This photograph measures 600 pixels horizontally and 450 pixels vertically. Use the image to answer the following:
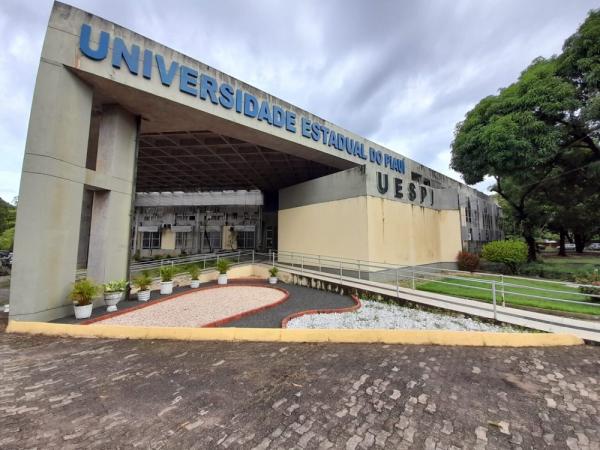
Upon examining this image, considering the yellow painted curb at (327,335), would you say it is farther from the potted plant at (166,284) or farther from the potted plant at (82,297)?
the potted plant at (166,284)

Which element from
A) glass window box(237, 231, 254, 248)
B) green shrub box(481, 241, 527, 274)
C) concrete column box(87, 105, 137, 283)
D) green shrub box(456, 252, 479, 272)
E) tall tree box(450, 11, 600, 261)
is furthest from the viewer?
glass window box(237, 231, 254, 248)

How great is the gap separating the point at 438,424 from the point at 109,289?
31.6 feet

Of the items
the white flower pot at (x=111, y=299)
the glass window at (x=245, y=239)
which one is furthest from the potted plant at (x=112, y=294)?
the glass window at (x=245, y=239)

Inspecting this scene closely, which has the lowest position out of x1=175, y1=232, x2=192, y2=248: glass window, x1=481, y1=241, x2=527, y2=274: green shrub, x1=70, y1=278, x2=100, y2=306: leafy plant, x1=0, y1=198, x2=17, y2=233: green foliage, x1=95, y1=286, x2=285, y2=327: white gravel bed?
x1=95, y1=286, x2=285, y2=327: white gravel bed

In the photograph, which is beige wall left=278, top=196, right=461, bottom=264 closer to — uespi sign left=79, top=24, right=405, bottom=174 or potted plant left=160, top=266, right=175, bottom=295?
uespi sign left=79, top=24, right=405, bottom=174

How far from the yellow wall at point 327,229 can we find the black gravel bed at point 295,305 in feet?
10.7

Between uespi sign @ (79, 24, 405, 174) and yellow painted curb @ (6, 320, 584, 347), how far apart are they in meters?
8.35

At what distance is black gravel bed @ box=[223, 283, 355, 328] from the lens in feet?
23.1

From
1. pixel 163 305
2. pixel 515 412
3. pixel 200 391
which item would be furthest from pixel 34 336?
pixel 515 412

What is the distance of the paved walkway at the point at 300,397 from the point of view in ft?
9.64

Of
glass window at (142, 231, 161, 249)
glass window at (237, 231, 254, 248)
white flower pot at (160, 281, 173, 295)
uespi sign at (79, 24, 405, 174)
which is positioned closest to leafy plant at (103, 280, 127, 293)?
white flower pot at (160, 281, 173, 295)

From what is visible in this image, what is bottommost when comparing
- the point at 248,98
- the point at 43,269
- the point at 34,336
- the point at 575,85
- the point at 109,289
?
the point at 34,336

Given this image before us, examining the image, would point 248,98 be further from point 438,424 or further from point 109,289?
point 438,424

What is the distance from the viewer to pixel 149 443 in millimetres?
2828
